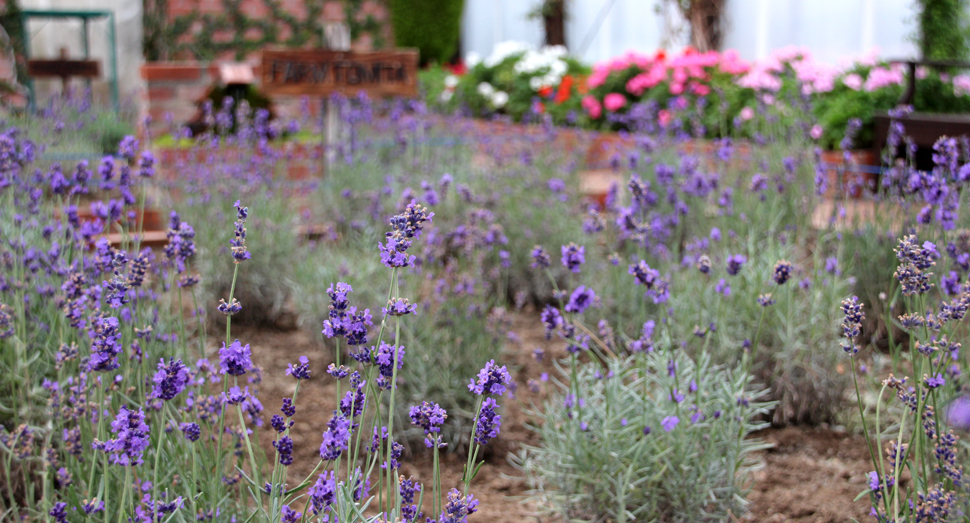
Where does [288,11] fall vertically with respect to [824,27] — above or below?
above

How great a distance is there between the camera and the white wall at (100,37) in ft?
33.1

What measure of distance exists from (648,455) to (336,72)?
337cm

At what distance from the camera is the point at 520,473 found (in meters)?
2.15

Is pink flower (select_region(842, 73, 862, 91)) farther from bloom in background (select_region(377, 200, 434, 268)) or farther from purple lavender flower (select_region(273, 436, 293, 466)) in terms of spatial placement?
purple lavender flower (select_region(273, 436, 293, 466))

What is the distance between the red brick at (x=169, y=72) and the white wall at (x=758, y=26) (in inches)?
207

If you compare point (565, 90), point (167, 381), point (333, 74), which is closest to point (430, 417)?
point (167, 381)

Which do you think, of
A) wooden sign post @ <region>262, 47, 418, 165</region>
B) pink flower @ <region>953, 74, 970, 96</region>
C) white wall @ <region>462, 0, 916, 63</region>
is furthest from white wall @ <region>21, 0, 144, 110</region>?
pink flower @ <region>953, 74, 970, 96</region>

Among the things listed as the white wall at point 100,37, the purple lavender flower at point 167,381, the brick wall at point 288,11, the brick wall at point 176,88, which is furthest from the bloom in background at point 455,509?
the white wall at point 100,37

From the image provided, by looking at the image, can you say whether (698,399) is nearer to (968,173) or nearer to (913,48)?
(968,173)

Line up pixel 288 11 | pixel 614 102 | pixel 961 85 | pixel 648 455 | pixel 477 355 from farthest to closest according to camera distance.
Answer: pixel 288 11, pixel 614 102, pixel 961 85, pixel 477 355, pixel 648 455

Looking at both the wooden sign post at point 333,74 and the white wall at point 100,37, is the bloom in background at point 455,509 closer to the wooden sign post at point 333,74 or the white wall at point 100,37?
the wooden sign post at point 333,74

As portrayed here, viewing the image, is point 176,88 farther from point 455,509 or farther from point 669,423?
point 455,509

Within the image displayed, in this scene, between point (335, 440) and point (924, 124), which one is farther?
point (924, 124)

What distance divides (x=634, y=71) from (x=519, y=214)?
4.42m
